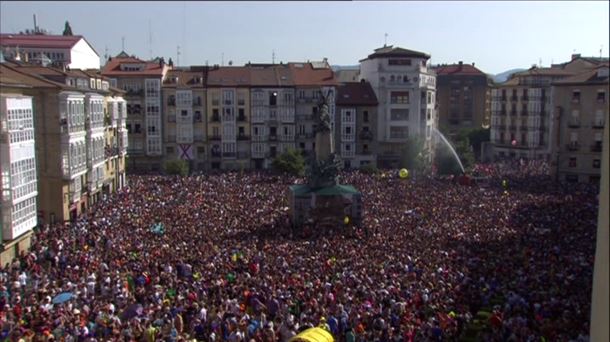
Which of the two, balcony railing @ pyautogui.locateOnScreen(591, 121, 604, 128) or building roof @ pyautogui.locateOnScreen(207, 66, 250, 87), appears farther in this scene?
building roof @ pyautogui.locateOnScreen(207, 66, 250, 87)

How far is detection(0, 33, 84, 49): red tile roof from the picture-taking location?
7781 cm

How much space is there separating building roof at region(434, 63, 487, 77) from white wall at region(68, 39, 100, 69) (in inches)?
2291

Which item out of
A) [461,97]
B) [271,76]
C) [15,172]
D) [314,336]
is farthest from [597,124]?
[314,336]

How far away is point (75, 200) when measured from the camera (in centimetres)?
4569

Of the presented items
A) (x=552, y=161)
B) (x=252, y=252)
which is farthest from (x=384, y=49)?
(x=252, y=252)

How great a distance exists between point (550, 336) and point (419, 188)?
35.4 meters

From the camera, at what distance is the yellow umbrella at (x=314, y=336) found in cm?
Result: 1785

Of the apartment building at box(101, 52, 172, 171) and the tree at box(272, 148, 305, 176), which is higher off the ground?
the apartment building at box(101, 52, 172, 171)

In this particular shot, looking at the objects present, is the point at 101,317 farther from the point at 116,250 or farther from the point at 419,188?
the point at 419,188

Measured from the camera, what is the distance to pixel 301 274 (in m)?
27.2

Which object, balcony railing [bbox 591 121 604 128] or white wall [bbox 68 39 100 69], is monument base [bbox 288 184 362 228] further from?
white wall [bbox 68 39 100 69]

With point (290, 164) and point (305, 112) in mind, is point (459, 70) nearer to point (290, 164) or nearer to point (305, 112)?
point (305, 112)

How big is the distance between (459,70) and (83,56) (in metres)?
64.1

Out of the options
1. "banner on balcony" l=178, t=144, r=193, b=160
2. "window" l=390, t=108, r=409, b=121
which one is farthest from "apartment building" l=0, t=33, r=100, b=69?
"window" l=390, t=108, r=409, b=121
